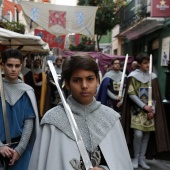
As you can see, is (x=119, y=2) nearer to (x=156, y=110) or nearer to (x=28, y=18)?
(x=28, y=18)

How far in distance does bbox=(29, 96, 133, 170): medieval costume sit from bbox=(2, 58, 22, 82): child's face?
Answer: 51.6 inches

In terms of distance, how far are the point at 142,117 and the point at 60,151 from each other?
3469 mm

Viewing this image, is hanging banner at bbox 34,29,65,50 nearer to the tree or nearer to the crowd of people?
the tree

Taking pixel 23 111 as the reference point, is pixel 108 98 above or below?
below

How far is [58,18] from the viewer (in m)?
10.1

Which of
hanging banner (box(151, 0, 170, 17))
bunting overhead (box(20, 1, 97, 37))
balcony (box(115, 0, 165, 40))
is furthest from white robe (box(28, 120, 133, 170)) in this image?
balcony (box(115, 0, 165, 40))

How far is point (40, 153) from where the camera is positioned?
201 centimetres

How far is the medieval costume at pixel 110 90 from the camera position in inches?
277

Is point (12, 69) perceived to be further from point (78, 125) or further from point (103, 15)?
point (103, 15)

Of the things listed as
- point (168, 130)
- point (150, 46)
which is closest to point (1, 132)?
point (168, 130)

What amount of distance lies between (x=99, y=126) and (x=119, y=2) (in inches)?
864

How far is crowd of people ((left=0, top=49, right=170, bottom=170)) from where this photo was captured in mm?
2002

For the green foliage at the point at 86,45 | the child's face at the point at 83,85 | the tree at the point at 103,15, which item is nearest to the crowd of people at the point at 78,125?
the child's face at the point at 83,85

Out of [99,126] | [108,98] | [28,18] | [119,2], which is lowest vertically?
[108,98]
